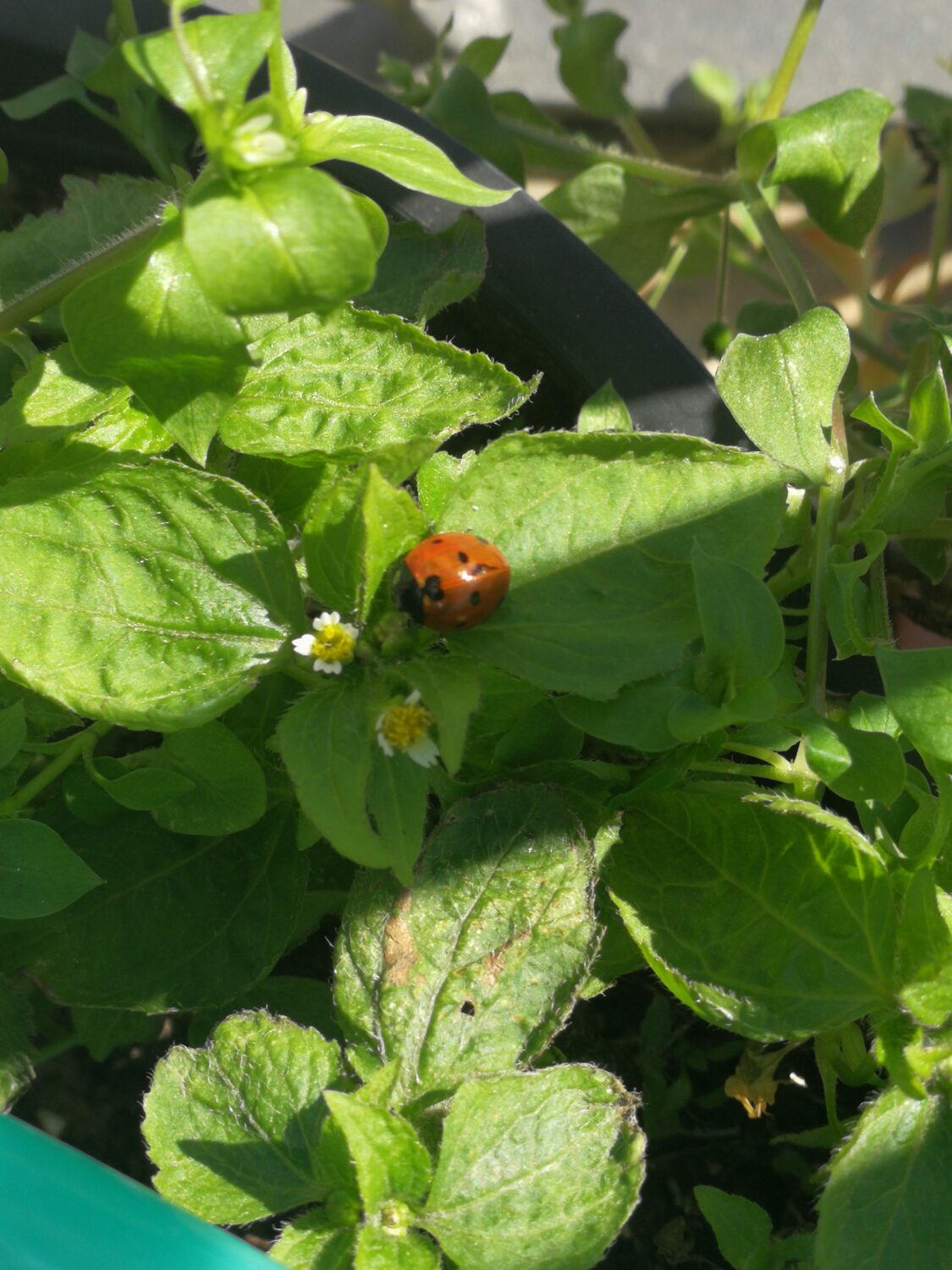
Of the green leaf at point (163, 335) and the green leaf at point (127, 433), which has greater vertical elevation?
the green leaf at point (163, 335)

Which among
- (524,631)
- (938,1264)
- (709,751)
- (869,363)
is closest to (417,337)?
(524,631)

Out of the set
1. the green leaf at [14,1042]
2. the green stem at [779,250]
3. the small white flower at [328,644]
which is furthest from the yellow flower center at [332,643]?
the green stem at [779,250]

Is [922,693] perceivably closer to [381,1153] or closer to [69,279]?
[381,1153]

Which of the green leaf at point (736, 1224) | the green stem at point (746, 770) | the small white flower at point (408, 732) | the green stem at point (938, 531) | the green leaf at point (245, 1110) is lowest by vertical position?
the green leaf at point (736, 1224)

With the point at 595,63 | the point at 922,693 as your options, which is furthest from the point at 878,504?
the point at 595,63

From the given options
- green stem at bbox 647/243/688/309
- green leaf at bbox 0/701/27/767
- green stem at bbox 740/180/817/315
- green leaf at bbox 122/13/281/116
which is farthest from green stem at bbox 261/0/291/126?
green stem at bbox 647/243/688/309

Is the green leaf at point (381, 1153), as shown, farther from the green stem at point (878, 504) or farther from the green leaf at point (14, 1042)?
→ the green stem at point (878, 504)
